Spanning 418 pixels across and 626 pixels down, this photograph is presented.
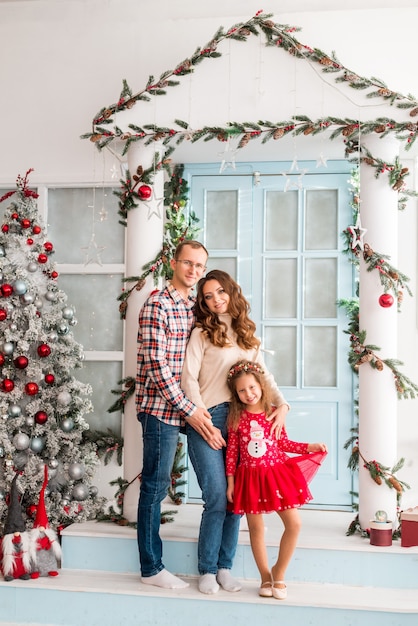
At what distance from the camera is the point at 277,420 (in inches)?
139

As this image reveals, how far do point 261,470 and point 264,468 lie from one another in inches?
0.7

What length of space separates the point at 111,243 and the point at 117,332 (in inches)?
22.4

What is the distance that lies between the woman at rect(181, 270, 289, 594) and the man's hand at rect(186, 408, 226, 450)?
1.7 inches

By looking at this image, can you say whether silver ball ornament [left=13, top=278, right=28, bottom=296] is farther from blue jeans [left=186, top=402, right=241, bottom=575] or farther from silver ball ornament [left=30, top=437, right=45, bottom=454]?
blue jeans [left=186, top=402, right=241, bottom=575]

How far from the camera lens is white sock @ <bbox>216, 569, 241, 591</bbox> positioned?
3542 millimetres

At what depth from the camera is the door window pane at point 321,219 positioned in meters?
4.77

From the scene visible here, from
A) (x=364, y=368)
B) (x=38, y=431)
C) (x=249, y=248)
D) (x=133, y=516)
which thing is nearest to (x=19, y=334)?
(x=38, y=431)

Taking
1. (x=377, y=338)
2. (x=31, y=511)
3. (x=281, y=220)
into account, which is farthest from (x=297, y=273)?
(x=31, y=511)

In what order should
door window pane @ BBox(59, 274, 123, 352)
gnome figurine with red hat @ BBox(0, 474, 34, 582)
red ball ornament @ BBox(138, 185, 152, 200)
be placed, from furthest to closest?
door window pane @ BBox(59, 274, 123, 352) < red ball ornament @ BBox(138, 185, 152, 200) < gnome figurine with red hat @ BBox(0, 474, 34, 582)

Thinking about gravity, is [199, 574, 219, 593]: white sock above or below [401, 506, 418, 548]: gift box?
below

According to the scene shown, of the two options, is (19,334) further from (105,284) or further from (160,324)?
(160,324)

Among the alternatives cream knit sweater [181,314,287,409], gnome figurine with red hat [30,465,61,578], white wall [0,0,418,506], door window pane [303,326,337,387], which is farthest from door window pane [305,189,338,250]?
gnome figurine with red hat [30,465,61,578]

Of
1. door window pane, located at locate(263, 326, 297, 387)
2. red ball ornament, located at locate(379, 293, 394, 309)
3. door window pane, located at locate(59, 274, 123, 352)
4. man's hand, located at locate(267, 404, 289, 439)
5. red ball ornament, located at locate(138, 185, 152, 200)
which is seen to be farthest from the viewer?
door window pane, located at locate(263, 326, 297, 387)

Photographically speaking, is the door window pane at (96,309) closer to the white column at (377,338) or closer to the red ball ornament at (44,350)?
the red ball ornament at (44,350)
